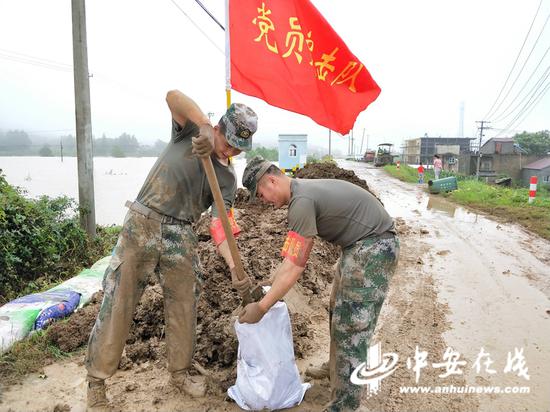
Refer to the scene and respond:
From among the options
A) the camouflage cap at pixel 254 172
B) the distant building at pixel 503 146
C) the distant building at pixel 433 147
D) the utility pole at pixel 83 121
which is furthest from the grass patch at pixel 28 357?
the distant building at pixel 433 147

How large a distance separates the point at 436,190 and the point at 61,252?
548 inches

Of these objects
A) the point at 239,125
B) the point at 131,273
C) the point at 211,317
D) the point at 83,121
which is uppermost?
the point at 83,121

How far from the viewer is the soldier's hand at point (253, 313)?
8.13 ft

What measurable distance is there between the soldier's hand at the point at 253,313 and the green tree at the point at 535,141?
208 ft

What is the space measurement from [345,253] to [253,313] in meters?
0.68

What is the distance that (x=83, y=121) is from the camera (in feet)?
20.3

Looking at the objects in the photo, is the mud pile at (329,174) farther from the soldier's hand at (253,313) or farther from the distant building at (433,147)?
the distant building at (433,147)

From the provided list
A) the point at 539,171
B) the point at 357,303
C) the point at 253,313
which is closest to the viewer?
the point at 253,313

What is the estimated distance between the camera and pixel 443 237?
8297 millimetres

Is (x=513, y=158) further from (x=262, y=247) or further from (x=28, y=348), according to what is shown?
(x=28, y=348)

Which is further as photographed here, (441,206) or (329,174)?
(441,206)

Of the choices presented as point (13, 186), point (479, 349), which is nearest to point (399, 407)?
point (479, 349)

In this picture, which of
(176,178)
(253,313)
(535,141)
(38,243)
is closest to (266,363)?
(253,313)

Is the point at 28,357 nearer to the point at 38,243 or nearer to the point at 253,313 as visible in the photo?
the point at 253,313
